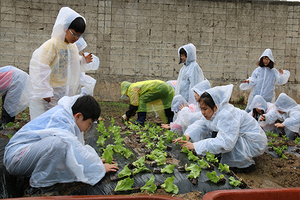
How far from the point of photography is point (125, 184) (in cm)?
184

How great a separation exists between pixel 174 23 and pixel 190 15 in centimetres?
67

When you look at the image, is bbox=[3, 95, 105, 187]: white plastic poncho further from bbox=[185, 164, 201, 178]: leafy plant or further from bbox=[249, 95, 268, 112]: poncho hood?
bbox=[249, 95, 268, 112]: poncho hood

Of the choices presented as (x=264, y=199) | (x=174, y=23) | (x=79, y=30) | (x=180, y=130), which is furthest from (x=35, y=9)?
(x=264, y=199)

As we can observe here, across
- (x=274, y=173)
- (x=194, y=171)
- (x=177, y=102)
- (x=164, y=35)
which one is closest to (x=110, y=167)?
(x=194, y=171)

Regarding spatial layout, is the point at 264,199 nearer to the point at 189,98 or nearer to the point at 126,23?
the point at 189,98

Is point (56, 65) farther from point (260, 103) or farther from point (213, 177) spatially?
point (260, 103)

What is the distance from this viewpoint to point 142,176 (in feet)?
6.64

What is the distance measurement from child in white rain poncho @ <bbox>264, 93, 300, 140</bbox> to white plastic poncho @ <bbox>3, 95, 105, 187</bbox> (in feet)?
13.4

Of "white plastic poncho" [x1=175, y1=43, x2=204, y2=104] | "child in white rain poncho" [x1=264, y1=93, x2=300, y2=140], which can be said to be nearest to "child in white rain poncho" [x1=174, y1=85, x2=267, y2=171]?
"white plastic poncho" [x1=175, y1=43, x2=204, y2=104]

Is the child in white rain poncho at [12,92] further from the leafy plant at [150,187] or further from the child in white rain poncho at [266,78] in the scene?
the child in white rain poncho at [266,78]

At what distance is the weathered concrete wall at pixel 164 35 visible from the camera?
8.22 m

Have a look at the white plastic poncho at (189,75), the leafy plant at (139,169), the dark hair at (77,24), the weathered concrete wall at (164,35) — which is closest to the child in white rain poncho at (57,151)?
the leafy plant at (139,169)

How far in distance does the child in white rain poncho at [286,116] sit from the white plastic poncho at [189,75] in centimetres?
169

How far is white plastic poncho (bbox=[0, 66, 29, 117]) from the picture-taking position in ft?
13.3
